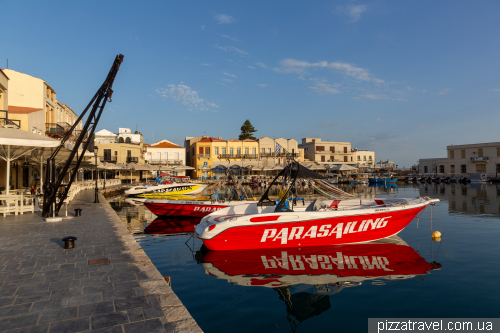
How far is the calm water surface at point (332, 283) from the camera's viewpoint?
221 inches

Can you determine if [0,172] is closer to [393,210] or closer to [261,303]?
[261,303]

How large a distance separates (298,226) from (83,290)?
6111 millimetres

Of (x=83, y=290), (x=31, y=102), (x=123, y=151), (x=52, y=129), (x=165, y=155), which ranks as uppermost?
(x=31, y=102)

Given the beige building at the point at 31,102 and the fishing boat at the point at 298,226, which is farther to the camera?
the beige building at the point at 31,102

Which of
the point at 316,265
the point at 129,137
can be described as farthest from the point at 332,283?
the point at 129,137

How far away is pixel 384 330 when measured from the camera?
5301 millimetres

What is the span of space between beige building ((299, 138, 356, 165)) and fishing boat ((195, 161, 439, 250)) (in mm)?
61714

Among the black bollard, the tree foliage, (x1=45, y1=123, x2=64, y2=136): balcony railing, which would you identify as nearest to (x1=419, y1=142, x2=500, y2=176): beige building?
the tree foliage

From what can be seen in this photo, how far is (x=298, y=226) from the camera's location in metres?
9.35

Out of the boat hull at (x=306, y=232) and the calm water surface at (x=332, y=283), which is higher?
the boat hull at (x=306, y=232)

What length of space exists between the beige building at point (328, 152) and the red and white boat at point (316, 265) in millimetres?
62587

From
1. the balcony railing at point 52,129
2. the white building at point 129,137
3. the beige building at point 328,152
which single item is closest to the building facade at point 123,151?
the white building at point 129,137

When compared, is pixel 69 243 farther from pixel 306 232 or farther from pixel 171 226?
pixel 171 226

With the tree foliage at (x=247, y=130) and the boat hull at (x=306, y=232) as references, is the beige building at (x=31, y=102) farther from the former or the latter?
the tree foliage at (x=247, y=130)
